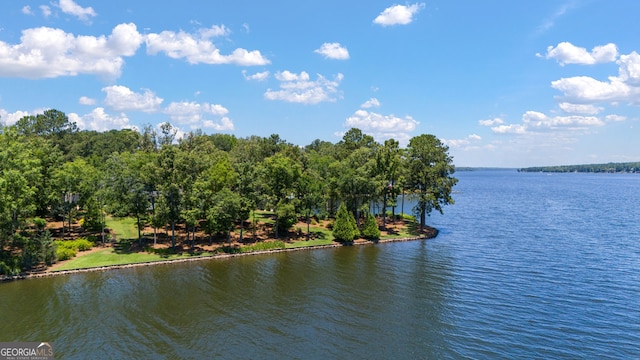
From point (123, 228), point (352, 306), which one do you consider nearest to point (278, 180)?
point (123, 228)

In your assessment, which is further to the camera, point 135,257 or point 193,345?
point 135,257

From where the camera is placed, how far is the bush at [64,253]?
43562mm

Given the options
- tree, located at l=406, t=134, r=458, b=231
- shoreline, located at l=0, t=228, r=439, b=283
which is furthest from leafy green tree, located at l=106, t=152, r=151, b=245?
tree, located at l=406, t=134, r=458, b=231

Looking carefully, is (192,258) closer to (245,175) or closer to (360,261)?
(245,175)

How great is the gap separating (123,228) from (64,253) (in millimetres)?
13680

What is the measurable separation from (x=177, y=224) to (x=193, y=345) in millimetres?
38434

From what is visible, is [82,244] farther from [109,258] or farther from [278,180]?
[278,180]

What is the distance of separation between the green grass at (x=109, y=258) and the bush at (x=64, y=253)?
2.92ft

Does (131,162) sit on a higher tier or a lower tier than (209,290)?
higher

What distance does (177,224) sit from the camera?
200 feet

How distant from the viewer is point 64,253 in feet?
145

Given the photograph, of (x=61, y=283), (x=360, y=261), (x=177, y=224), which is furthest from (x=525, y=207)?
(x=61, y=283)

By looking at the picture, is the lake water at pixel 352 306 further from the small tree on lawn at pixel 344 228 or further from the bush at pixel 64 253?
the bush at pixel 64 253

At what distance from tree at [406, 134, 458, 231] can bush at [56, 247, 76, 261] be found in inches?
2039
